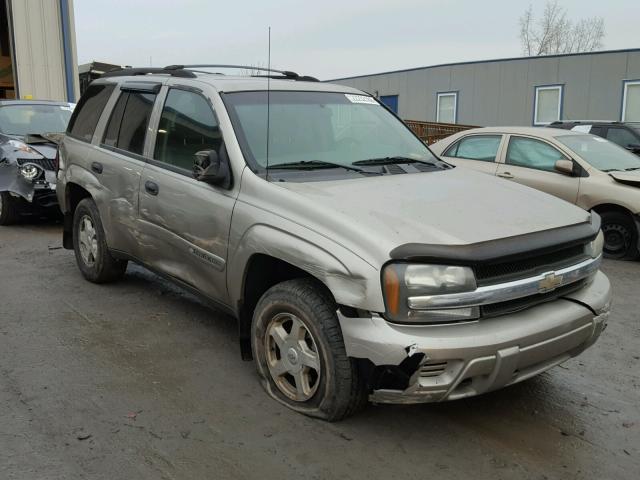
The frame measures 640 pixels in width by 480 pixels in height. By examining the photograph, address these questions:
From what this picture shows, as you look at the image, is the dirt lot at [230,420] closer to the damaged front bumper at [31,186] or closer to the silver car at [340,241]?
the silver car at [340,241]

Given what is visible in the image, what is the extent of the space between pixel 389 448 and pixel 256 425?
0.71 m

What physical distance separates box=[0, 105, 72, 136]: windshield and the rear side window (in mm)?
4737

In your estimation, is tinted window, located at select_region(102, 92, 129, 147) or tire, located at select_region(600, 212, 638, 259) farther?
tire, located at select_region(600, 212, 638, 259)

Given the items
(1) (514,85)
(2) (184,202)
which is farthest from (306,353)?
(1) (514,85)

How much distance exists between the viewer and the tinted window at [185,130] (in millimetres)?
4012

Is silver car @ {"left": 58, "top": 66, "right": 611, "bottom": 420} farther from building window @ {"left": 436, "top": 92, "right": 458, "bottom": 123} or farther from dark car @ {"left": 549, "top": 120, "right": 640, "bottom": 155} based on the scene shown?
building window @ {"left": 436, "top": 92, "right": 458, "bottom": 123}

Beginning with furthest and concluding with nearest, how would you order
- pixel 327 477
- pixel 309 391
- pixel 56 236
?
pixel 56 236 < pixel 309 391 < pixel 327 477

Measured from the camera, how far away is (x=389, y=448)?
3.08 metres

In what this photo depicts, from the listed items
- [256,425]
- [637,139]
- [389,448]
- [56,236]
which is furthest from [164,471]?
[637,139]

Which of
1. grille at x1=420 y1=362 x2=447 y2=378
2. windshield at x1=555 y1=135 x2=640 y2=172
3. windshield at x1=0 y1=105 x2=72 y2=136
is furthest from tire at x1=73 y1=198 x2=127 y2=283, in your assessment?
windshield at x1=555 y1=135 x2=640 y2=172

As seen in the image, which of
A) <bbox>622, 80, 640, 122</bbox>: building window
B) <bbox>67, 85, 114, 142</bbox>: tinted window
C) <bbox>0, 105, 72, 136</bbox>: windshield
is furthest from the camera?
<bbox>622, 80, 640, 122</bbox>: building window

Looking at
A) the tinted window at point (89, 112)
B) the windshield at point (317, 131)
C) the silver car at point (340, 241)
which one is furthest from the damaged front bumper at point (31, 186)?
the windshield at point (317, 131)

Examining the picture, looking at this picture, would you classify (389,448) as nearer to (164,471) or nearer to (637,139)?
(164,471)

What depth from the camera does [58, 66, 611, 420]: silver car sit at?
111 inches
